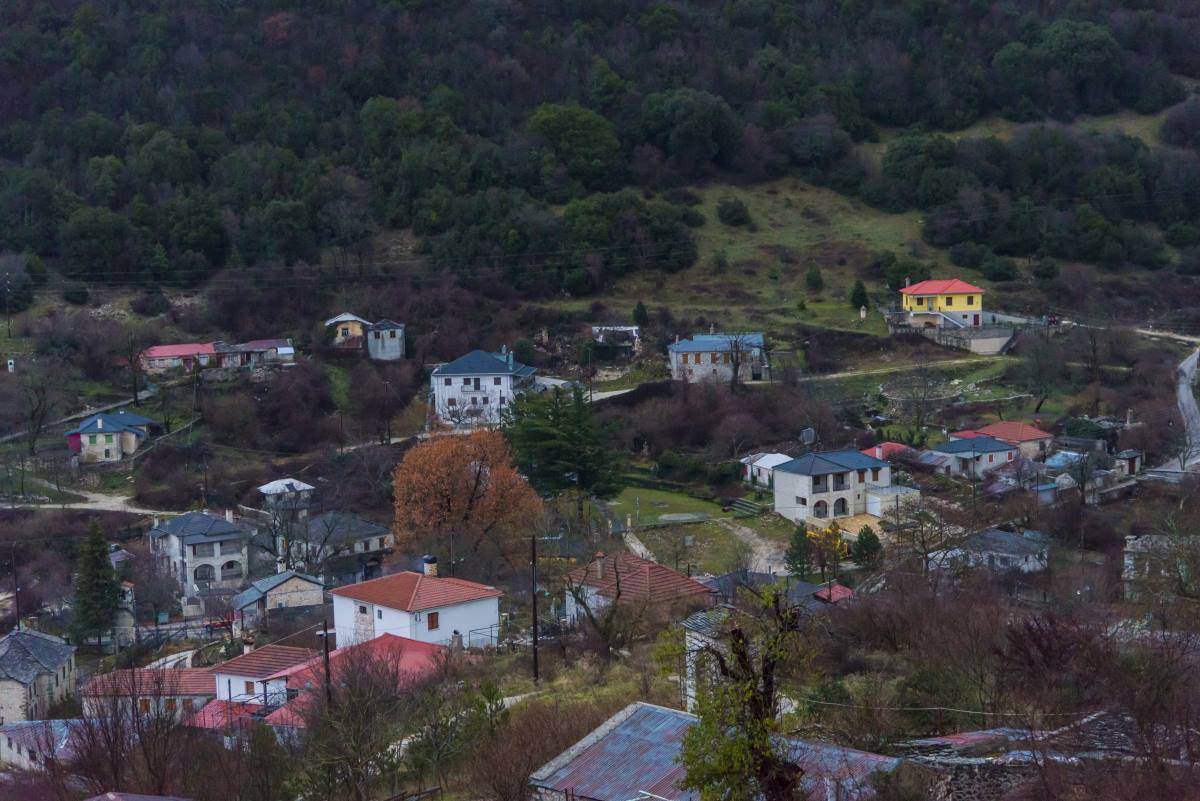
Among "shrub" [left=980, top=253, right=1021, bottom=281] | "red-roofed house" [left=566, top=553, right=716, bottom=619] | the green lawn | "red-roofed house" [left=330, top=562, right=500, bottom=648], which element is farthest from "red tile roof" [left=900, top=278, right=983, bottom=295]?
"red-roofed house" [left=330, top=562, right=500, bottom=648]

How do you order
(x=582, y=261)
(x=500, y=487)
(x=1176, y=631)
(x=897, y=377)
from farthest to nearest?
(x=582, y=261)
(x=897, y=377)
(x=500, y=487)
(x=1176, y=631)

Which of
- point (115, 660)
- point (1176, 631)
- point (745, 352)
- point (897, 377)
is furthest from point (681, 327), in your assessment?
point (1176, 631)

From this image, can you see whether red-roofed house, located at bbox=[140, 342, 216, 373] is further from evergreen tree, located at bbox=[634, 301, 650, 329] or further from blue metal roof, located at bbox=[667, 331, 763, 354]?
blue metal roof, located at bbox=[667, 331, 763, 354]

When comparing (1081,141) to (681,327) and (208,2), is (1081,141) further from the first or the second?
(208,2)

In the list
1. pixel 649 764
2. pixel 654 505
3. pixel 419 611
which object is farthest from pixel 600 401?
pixel 649 764

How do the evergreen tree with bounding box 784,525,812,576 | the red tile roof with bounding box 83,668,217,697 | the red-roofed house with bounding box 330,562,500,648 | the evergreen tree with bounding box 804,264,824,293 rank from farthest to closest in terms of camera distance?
the evergreen tree with bounding box 804,264,824,293, the evergreen tree with bounding box 784,525,812,576, the red-roofed house with bounding box 330,562,500,648, the red tile roof with bounding box 83,668,217,697

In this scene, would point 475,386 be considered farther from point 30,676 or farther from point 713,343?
point 30,676

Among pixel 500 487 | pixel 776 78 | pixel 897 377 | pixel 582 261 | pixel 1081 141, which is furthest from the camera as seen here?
pixel 776 78

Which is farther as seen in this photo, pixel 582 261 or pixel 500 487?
pixel 582 261
